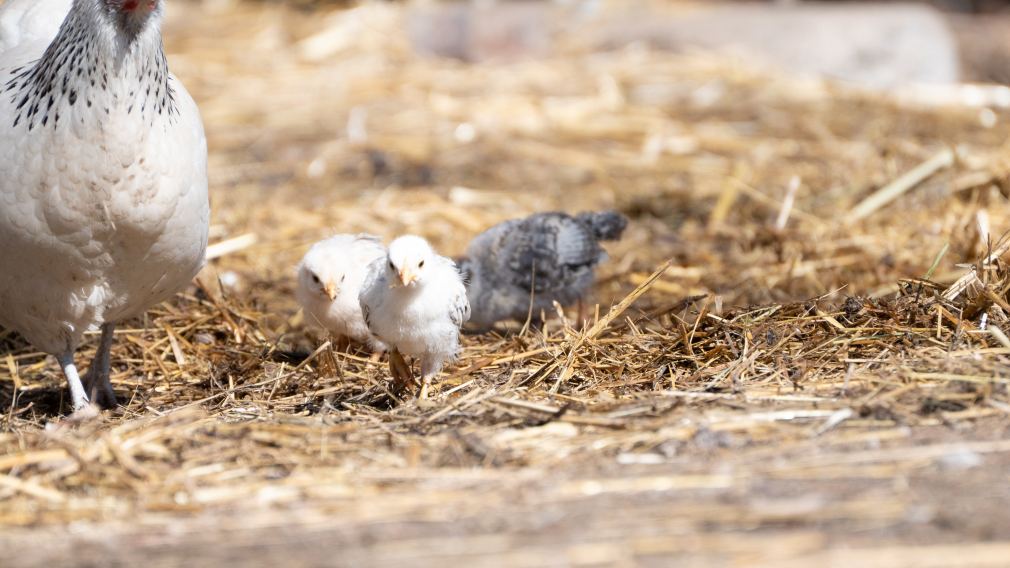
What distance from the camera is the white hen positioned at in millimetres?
3787

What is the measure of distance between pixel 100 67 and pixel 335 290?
155cm

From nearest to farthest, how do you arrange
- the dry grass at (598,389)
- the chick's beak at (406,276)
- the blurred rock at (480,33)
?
1. the dry grass at (598,389)
2. the chick's beak at (406,276)
3. the blurred rock at (480,33)

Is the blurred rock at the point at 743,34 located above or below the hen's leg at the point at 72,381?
above

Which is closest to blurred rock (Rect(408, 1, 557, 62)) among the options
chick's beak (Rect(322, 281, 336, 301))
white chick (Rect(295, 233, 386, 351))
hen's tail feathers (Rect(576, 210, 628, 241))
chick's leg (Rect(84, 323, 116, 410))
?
hen's tail feathers (Rect(576, 210, 628, 241))

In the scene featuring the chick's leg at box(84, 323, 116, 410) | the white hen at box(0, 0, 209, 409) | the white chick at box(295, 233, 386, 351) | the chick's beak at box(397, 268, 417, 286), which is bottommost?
the chick's leg at box(84, 323, 116, 410)

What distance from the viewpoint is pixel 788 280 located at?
19.7ft

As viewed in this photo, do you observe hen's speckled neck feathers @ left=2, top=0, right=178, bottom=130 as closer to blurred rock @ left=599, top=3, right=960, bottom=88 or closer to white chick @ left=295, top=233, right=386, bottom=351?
white chick @ left=295, top=233, right=386, bottom=351

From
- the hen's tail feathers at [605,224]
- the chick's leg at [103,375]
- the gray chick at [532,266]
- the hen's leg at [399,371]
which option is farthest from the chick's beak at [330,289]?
the hen's tail feathers at [605,224]

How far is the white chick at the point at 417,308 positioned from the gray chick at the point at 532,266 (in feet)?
3.75

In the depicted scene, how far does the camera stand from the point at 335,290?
5.01 meters

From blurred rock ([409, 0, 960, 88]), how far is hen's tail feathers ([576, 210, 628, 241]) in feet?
20.5

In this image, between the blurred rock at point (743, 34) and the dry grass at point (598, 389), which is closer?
the dry grass at point (598, 389)

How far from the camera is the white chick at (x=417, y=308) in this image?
13.8ft

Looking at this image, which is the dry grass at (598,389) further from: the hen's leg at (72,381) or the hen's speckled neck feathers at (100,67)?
the hen's speckled neck feathers at (100,67)
